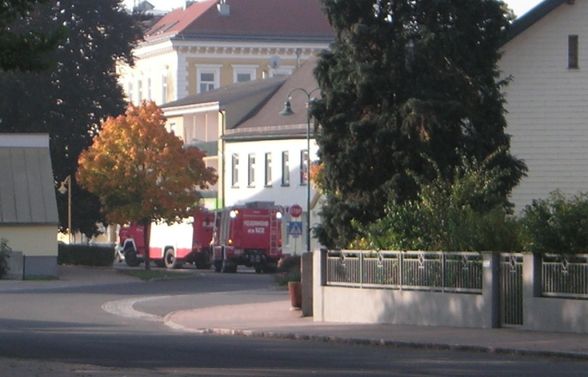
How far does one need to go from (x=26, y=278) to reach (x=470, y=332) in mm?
34944

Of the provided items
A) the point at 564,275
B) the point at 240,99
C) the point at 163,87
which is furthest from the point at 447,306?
the point at 163,87

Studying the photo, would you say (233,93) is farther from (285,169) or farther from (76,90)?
(76,90)

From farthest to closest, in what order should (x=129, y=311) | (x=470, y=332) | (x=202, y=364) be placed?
(x=129, y=311) < (x=470, y=332) < (x=202, y=364)

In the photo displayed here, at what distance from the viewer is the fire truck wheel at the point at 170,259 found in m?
77.4

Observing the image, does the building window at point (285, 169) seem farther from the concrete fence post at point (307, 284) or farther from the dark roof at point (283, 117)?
the concrete fence post at point (307, 284)

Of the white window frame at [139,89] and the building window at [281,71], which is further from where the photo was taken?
the white window frame at [139,89]

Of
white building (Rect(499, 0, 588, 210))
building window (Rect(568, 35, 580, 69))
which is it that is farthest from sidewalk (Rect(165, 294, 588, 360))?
building window (Rect(568, 35, 580, 69))

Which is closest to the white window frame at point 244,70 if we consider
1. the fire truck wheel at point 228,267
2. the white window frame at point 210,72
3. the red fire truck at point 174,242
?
the white window frame at point 210,72

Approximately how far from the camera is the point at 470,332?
2941 cm

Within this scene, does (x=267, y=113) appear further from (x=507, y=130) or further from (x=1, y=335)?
(x=1, y=335)

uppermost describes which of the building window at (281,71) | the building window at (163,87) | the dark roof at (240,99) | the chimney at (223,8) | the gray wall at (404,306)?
the chimney at (223,8)

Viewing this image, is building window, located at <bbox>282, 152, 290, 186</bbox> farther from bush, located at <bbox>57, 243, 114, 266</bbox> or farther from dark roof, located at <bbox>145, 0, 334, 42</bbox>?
dark roof, located at <bbox>145, 0, 334, 42</bbox>

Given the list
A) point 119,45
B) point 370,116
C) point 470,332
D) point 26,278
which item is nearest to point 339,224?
point 370,116

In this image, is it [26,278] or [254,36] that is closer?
[26,278]
